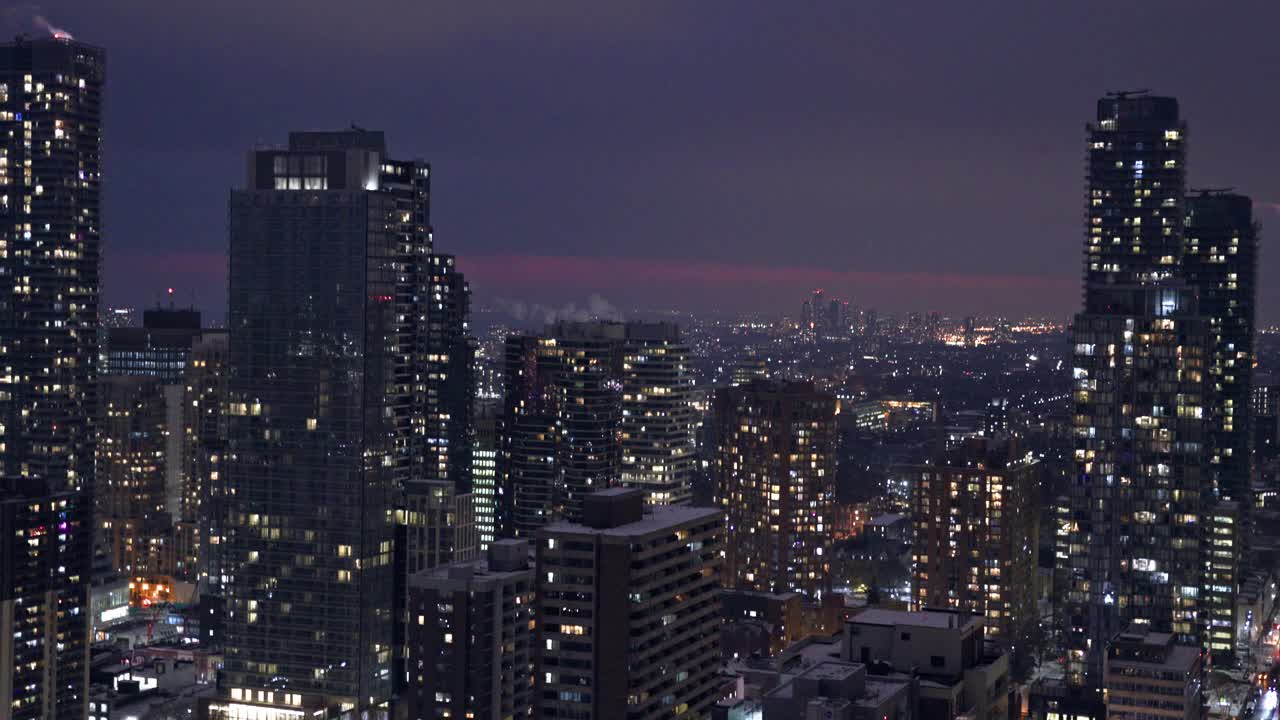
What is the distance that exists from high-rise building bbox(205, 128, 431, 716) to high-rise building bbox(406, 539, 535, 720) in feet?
75.1

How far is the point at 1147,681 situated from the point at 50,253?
372ft

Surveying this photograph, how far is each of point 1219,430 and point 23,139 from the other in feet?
376

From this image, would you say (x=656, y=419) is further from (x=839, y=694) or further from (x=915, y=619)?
(x=839, y=694)

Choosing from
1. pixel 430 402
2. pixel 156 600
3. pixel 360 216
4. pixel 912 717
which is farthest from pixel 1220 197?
pixel 156 600

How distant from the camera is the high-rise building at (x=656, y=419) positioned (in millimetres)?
142000

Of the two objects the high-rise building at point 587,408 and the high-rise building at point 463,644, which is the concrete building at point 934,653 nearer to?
the high-rise building at point 463,644

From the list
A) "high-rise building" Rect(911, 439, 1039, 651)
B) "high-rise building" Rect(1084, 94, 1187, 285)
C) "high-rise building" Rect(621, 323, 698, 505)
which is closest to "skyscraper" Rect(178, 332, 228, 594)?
"high-rise building" Rect(621, 323, 698, 505)

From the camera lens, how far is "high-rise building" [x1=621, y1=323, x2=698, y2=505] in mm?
142000

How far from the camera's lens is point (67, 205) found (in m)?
152

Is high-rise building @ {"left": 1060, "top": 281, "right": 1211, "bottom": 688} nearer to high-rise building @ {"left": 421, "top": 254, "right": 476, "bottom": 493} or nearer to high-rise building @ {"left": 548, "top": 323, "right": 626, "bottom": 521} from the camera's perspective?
high-rise building @ {"left": 548, "top": 323, "right": 626, "bottom": 521}

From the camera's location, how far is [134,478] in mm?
157750

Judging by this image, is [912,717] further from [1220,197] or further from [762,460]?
[1220,197]

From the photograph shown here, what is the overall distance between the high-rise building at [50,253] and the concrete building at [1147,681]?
3984 inches

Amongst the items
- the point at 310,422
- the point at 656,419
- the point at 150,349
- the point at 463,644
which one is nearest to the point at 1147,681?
the point at 463,644
